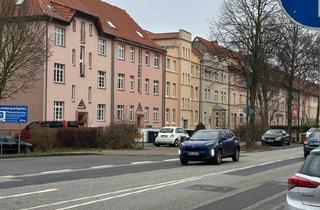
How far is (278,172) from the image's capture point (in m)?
20.8

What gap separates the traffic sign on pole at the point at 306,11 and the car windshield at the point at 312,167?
2.01 m

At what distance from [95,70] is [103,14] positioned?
32.0 ft

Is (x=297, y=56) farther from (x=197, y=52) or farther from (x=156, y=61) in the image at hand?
(x=197, y=52)

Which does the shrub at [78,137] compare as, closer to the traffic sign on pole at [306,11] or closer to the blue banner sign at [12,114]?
the blue banner sign at [12,114]

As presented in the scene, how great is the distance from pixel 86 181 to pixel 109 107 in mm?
40289

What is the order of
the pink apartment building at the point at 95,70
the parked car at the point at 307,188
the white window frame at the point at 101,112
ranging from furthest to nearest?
1. the white window frame at the point at 101,112
2. the pink apartment building at the point at 95,70
3. the parked car at the point at 307,188

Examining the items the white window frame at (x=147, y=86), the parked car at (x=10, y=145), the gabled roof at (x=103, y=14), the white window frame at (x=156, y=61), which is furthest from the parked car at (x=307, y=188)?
the white window frame at (x=156, y=61)

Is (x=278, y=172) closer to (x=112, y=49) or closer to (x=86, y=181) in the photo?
(x=86, y=181)

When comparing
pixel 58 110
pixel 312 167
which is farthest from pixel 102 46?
pixel 312 167

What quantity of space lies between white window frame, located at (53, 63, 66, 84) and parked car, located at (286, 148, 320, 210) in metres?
42.0

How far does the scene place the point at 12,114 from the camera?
31.6 meters

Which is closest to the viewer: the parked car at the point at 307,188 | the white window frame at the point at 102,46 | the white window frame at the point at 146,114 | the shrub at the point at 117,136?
the parked car at the point at 307,188

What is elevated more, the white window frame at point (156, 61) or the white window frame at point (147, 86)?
the white window frame at point (156, 61)

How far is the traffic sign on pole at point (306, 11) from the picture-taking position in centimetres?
589
